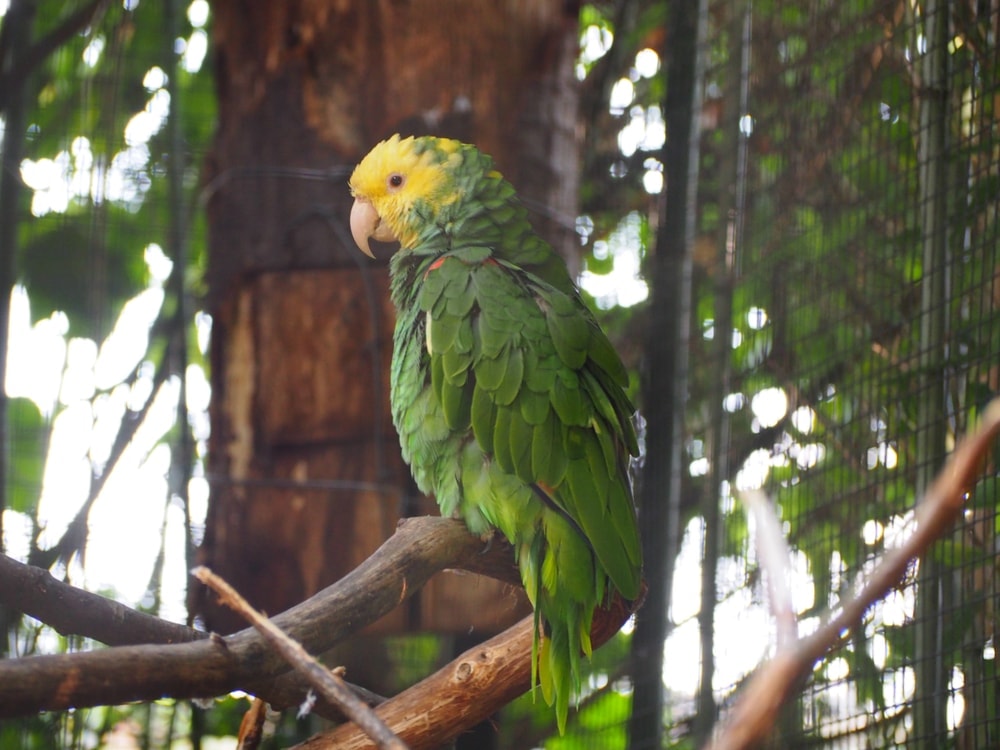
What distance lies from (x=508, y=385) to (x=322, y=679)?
0.45 meters

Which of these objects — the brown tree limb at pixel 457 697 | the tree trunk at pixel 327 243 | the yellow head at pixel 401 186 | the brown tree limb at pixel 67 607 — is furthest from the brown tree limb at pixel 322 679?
the tree trunk at pixel 327 243

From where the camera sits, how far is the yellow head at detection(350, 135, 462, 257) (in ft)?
3.13

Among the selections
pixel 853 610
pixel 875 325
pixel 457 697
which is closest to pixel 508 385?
pixel 457 697

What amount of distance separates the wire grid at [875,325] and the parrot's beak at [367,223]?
873 millimetres

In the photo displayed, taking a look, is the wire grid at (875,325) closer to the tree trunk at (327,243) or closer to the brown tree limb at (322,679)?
the tree trunk at (327,243)

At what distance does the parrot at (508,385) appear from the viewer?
0.89 meters

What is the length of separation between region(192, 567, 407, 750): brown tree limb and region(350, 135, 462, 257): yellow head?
0.47 metres

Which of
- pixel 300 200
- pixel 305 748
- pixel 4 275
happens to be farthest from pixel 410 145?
pixel 4 275

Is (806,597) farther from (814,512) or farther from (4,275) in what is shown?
(4,275)

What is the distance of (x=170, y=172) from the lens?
188cm

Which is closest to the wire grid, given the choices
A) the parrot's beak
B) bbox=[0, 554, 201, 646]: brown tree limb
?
the parrot's beak

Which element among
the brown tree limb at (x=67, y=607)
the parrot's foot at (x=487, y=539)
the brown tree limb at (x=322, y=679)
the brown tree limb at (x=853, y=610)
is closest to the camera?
the brown tree limb at (x=853, y=610)

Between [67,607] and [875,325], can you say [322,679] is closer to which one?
[67,607]

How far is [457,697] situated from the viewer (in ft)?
2.87
